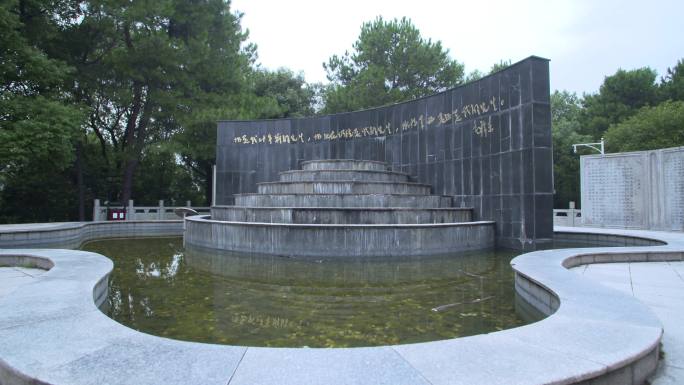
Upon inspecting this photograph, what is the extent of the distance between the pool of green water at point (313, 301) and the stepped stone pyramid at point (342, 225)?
0.73 meters

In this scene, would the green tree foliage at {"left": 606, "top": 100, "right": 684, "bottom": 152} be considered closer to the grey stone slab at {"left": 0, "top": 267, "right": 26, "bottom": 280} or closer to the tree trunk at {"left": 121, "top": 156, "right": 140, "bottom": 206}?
the tree trunk at {"left": 121, "top": 156, "right": 140, "bottom": 206}

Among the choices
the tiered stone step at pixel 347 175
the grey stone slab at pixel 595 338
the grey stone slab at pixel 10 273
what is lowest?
the grey stone slab at pixel 10 273

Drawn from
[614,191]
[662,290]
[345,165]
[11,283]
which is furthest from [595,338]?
[614,191]

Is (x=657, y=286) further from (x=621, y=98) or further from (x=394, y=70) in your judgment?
(x=621, y=98)

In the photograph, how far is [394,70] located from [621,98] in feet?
66.0

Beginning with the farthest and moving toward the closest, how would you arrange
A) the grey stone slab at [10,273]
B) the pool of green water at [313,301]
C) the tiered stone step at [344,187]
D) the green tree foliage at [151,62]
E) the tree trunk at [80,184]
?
the tree trunk at [80,184] < the green tree foliage at [151,62] < the tiered stone step at [344,187] < the grey stone slab at [10,273] < the pool of green water at [313,301]

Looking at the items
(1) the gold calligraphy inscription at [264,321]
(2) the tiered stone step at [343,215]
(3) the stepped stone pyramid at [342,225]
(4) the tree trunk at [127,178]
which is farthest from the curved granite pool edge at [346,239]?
(4) the tree trunk at [127,178]

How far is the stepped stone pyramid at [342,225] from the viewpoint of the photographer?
8492mm

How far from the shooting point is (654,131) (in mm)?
24266

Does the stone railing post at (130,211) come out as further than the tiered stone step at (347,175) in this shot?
Yes

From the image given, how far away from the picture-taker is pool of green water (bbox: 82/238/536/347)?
3.60 metres

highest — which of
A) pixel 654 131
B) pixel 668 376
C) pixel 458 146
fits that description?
pixel 654 131

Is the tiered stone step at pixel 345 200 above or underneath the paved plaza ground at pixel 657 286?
above

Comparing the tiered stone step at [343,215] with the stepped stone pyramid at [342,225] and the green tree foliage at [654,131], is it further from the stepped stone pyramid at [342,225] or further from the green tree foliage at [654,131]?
the green tree foliage at [654,131]
